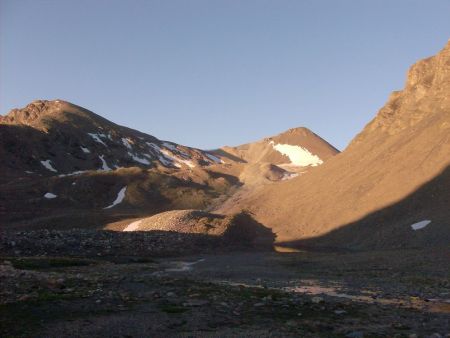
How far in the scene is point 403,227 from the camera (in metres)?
61.2

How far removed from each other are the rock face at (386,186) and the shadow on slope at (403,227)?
121mm

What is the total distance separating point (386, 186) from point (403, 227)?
16.0m

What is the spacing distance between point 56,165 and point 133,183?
51.7m

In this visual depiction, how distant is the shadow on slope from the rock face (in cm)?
12

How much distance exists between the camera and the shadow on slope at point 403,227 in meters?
56.7

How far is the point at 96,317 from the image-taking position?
1795 cm

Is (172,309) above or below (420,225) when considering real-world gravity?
below

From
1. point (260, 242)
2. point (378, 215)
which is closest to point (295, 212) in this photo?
point (260, 242)

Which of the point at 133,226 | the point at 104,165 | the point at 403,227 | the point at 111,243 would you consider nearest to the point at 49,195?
the point at 133,226

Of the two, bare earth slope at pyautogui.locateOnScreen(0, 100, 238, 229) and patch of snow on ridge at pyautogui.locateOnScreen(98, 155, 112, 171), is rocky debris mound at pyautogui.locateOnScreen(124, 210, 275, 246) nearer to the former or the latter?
bare earth slope at pyautogui.locateOnScreen(0, 100, 238, 229)

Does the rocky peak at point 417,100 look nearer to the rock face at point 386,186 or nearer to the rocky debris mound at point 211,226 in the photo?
the rock face at point 386,186

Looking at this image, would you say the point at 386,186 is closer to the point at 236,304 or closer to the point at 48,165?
the point at 236,304

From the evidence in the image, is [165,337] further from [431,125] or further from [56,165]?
[56,165]

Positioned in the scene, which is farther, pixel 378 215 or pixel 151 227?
pixel 151 227
